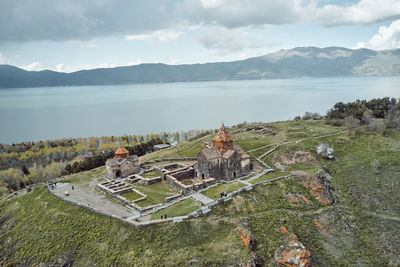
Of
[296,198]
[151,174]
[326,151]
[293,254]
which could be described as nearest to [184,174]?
[151,174]

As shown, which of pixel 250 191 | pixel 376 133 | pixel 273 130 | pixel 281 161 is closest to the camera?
pixel 250 191

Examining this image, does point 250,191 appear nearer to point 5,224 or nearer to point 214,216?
point 214,216

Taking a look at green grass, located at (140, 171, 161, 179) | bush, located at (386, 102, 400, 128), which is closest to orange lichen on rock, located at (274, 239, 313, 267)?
green grass, located at (140, 171, 161, 179)

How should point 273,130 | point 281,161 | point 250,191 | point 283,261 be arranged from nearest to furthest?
point 283,261 < point 250,191 < point 281,161 < point 273,130

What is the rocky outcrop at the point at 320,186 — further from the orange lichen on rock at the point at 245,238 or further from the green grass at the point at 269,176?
the orange lichen on rock at the point at 245,238

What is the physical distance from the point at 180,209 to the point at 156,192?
6.50 meters

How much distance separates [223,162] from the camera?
35.4 m

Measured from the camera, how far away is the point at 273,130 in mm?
58250

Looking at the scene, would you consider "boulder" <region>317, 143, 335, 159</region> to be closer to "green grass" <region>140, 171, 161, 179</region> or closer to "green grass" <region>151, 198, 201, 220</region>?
"green grass" <region>151, 198, 201, 220</region>

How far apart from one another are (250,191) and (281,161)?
11.8 meters

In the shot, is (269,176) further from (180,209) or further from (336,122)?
(336,122)

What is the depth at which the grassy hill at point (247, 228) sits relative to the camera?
23.2 meters

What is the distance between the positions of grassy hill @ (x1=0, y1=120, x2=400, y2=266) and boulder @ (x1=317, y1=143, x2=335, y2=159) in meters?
2.15

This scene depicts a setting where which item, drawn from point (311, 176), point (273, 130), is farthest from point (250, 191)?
point (273, 130)
